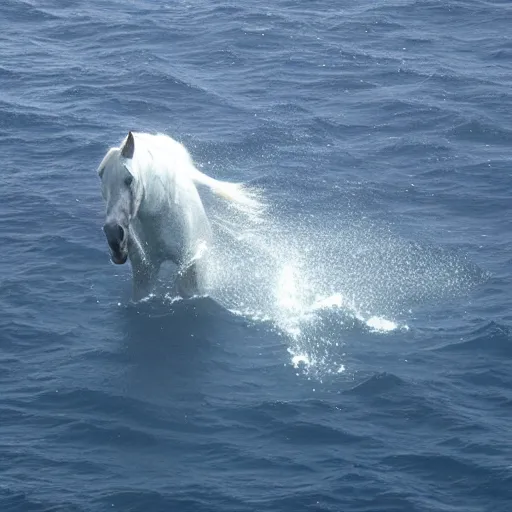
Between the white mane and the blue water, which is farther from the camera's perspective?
the white mane

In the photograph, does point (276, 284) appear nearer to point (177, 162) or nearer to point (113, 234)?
point (177, 162)

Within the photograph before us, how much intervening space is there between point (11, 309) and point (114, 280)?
7.42ft

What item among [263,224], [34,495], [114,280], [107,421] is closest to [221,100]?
[263,224]

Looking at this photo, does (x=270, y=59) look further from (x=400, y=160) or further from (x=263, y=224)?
(x=263, y=224)

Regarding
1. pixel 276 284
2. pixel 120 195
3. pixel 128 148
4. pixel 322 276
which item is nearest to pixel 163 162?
pixel 128 148

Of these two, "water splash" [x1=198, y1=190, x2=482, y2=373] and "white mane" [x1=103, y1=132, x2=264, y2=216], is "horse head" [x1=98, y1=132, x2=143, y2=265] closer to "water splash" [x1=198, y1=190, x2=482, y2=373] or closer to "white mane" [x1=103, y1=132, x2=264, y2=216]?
"white mane" [x1=103, y1=132, x2=264, y2=216]

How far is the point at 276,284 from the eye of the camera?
24469 mm

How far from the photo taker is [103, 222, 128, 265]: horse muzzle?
20.3 meters

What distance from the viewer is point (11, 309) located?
2361cm

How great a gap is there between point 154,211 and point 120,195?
65.0 inches

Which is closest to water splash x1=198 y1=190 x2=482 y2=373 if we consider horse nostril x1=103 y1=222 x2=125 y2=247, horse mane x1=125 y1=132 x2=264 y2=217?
horse mane x1=125 y1=132 x2=264 y2=217

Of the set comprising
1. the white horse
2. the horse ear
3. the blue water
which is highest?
the horse ear

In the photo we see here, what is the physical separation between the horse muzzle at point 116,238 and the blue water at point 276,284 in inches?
90.0

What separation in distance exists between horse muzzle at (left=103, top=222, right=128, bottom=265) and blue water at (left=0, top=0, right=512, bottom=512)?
229 centimetres
